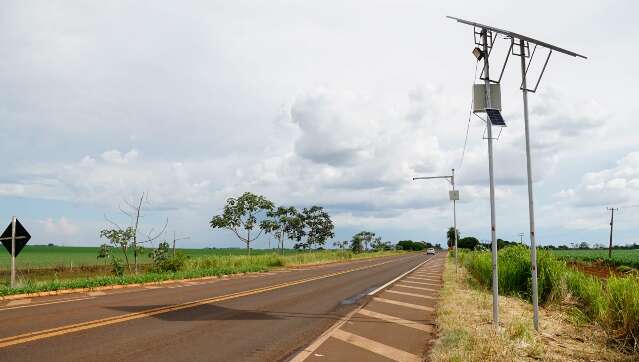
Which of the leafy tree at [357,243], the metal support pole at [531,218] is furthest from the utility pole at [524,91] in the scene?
the leafy tree at [357,243]

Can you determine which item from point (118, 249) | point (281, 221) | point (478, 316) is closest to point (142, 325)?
point (478, 316)

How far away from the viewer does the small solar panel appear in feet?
31.1

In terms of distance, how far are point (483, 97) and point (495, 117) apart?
48 cm

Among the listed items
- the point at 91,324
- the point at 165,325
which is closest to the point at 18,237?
the point at 91,324

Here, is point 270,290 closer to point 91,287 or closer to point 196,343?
point 91,287

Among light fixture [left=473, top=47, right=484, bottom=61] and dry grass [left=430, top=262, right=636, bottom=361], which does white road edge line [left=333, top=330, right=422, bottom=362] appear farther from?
light fixture [left=473, top=47, right=484, bottom=61]

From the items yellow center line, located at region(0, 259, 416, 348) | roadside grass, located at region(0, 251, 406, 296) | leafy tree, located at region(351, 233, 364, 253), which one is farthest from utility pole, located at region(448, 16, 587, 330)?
leafy tree, located at region(351, 233, 364, 253)

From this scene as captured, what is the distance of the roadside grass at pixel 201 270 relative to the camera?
51.9 feet

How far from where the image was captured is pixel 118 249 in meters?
26.7

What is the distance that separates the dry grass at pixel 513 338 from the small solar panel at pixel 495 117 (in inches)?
142

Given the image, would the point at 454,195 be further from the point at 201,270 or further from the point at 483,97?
the point at 483,97

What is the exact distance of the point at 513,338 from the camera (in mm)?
8070

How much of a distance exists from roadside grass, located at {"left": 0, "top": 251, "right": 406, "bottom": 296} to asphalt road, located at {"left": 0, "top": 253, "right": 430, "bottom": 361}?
179 cm

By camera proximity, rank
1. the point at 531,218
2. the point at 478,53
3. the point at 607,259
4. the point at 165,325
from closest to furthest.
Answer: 1. the point at 531,218
2. the point at 165,325
3. the point at 478,53
4. the point at 607,259
